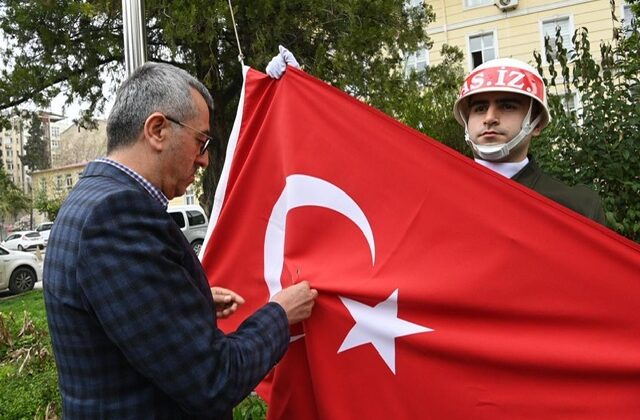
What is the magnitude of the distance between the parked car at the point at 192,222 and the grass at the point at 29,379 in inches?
501

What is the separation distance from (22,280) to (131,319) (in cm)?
1533

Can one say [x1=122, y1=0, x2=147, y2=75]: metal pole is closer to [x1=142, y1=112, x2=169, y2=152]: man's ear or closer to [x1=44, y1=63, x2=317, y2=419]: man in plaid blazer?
[x1=44, y1=63, x2=317, y2=419]: man in plaid blazer

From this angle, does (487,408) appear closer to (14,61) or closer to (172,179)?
(172,179)

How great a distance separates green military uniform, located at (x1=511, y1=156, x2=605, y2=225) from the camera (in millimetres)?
2514

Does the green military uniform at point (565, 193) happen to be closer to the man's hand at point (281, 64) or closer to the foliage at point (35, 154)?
the man's hand at point (281, 64)

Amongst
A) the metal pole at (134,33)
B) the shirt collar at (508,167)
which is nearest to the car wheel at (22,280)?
the metal pole at (134,33)

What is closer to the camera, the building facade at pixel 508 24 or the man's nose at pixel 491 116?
the man's nose at pixel 491 116

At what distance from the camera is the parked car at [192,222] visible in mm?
19969

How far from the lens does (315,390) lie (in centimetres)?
223

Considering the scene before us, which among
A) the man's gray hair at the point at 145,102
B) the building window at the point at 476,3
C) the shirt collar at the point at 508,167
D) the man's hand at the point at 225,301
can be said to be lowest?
the man's hand at the point at 225,301

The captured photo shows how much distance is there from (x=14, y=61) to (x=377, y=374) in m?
11.4

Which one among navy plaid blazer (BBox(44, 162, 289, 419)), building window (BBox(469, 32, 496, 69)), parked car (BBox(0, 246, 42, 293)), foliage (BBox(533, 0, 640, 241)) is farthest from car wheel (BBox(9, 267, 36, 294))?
building window (BBox(469, 32, 496, 69))

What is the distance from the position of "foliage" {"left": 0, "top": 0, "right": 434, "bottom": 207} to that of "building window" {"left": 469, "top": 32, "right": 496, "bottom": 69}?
55.3ft

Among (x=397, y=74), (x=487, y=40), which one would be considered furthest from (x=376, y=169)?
(x=487, y=40)
